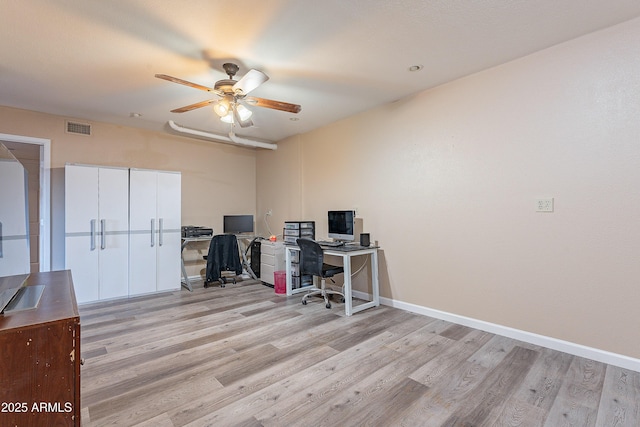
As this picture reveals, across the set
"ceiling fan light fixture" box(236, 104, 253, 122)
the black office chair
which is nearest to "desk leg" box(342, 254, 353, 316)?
the black office chair

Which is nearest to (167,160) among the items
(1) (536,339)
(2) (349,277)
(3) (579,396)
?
(2) (349,277)

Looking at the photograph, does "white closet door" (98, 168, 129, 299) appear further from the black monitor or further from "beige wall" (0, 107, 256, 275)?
the black monitor

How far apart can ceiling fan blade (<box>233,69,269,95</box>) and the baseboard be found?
2.99 meters

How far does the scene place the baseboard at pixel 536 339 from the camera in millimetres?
2268

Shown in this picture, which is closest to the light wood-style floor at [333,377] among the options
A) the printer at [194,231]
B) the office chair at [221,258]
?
the office chair at [221,258]

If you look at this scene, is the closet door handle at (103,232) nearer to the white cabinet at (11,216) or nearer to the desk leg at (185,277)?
the desk leg at (185,277)

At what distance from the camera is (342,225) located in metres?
4.17

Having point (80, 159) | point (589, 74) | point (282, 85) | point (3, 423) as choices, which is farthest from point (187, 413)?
point (80, 159)

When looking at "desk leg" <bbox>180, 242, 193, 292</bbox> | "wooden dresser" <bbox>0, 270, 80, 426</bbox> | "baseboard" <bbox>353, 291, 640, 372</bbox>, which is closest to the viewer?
"wooden dresser" <bbox>0, 270, 80, 426</bbox>

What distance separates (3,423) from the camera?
106cm

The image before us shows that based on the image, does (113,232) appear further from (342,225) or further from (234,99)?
(342,225)

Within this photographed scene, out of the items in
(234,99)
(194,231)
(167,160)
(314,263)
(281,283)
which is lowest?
(281,283)

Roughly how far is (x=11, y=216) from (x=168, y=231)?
Answer: 339 centimetres

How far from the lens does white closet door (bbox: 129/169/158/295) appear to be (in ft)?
14.3
